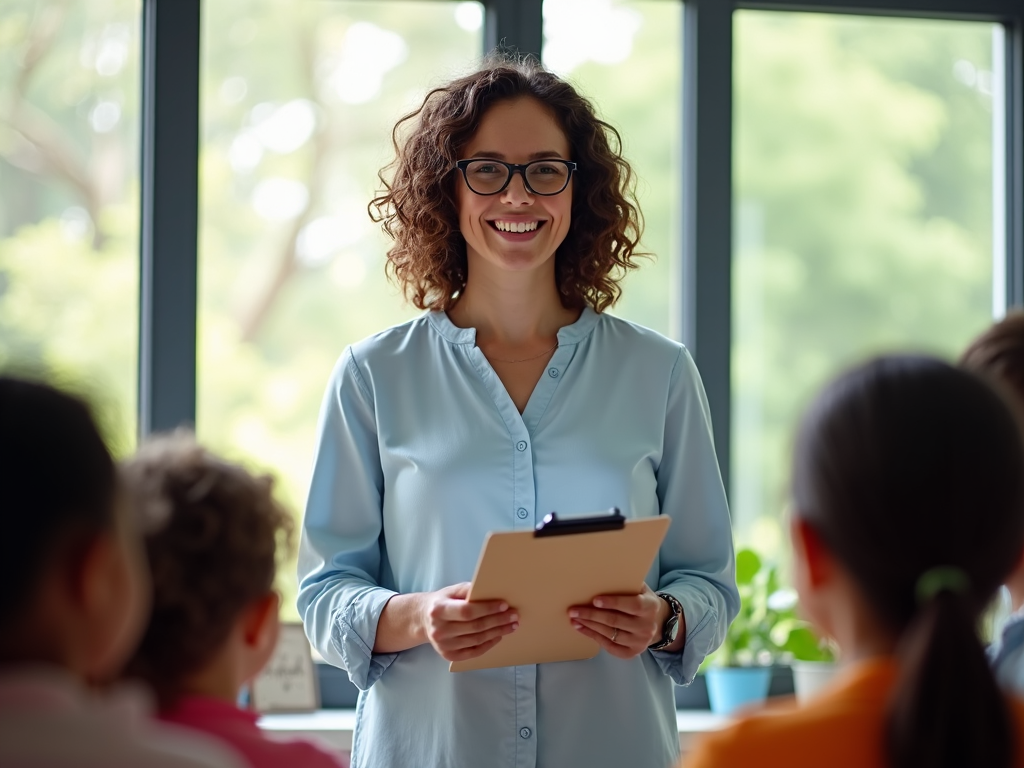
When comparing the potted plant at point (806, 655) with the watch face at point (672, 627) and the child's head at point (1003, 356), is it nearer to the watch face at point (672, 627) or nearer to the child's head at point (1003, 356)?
the watch face at point (672, 627)

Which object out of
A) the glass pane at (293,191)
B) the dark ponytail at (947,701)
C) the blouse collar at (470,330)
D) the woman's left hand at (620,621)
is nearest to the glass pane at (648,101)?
the glass pane at (293,191)

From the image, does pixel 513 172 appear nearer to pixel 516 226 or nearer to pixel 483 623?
pixel 516 226

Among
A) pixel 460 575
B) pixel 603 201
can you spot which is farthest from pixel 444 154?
pixel 460 575

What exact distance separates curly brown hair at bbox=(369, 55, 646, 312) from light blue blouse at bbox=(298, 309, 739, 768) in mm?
105

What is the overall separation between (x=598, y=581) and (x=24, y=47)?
211 centimetres

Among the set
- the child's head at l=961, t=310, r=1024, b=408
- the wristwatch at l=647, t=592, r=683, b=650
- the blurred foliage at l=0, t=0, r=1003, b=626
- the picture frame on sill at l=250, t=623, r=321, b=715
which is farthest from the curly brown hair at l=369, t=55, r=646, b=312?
the picture frame on sill at l=250, t=623, r=321, b=715

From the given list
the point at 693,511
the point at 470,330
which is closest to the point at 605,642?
the point at 693,511

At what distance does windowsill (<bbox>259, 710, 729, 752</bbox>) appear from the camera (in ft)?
9.06

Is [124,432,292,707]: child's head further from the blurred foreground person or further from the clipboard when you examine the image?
the clipboard

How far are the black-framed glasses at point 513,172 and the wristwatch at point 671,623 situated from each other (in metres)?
0.70

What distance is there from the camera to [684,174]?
3.20 metres

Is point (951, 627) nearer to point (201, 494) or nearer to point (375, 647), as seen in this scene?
point (201, 494)

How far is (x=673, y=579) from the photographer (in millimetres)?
1973

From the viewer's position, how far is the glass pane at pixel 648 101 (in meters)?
3.19
